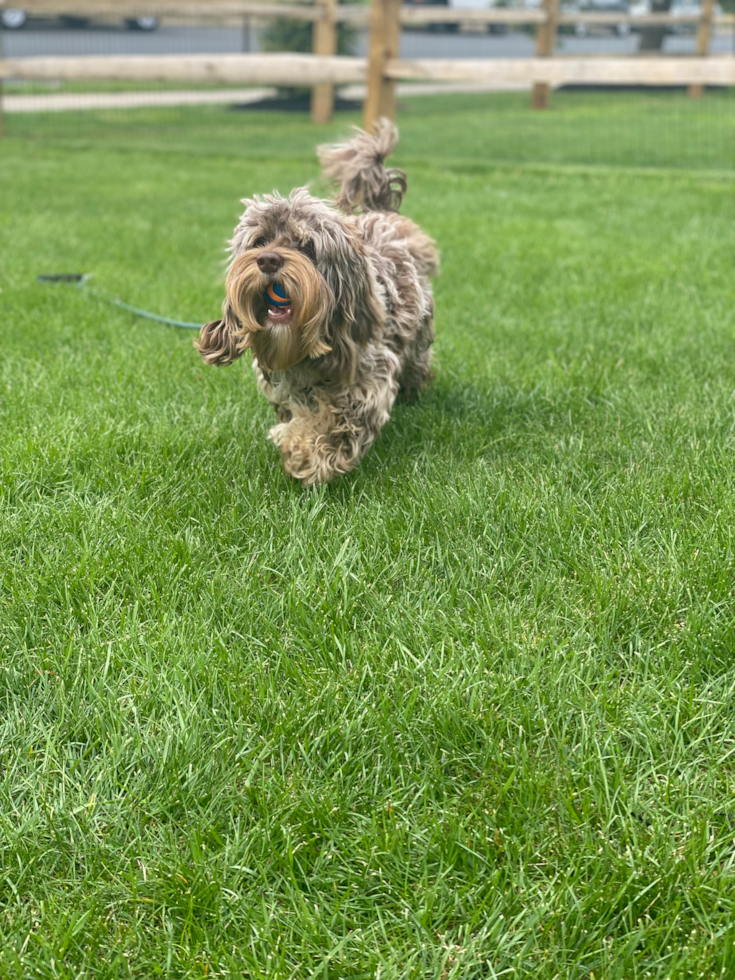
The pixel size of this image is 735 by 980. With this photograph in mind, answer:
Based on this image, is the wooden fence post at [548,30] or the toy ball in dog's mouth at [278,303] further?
the wooden fence post at [548,30]

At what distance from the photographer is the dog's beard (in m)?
3.28

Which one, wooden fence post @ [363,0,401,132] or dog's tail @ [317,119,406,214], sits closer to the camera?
dog's tail @ [317,119,406,214]

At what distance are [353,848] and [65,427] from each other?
8.46 ft

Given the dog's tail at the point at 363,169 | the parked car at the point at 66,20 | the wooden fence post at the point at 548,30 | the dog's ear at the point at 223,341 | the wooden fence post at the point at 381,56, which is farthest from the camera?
the parked car at the point at 66,20

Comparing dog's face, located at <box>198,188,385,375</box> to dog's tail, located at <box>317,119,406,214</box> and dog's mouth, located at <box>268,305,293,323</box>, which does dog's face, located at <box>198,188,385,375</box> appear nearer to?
dog's mouth, located at <box>268,305,293,323</box>

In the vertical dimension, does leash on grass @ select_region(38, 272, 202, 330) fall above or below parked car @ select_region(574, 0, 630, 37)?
below

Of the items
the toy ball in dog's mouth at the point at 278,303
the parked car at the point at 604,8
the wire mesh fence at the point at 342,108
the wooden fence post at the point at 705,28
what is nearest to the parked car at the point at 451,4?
the wire mesh fence at the point at 342,108

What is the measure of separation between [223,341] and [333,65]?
1184cm

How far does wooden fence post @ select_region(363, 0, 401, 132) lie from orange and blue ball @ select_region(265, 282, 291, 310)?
10.5m

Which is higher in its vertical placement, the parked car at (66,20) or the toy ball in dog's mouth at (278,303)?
the parked car at (66,20)

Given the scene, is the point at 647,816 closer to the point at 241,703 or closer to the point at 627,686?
the point at 627,686

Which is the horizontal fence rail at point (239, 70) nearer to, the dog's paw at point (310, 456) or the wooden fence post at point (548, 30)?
the wooden fence post at point (548, 30)

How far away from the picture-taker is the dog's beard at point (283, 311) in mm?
3275

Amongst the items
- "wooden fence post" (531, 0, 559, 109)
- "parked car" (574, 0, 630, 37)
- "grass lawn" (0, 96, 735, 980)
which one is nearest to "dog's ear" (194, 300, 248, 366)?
"grass lawn" (0, 96, 735, 980)
